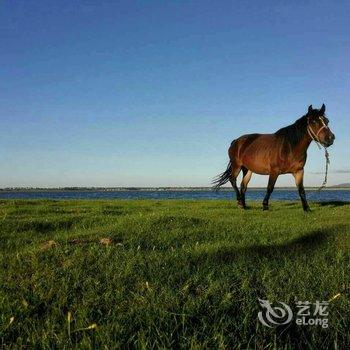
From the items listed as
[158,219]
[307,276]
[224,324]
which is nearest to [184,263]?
[307,276]

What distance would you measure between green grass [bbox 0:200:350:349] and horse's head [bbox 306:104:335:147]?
787cm

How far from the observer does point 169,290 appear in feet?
13.9

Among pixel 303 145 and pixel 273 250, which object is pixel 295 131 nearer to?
pixel 303 145

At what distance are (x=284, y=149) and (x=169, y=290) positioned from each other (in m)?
13.6

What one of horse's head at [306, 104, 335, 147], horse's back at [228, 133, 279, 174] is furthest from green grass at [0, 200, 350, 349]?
horse's back at [228, 133, 279, 174]

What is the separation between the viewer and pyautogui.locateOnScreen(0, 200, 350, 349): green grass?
121 inches

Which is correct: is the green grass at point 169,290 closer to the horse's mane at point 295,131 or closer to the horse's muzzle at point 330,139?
the horse's muzzle at point 330,139

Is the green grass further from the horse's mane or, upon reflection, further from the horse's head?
the horse's mane

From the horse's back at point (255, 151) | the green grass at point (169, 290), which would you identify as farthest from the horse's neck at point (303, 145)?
the green grass at point (169, 290)

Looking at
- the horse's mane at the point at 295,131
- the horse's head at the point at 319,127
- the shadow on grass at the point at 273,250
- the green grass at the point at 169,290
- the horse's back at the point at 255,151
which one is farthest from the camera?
the horse's back at the point at 255,151

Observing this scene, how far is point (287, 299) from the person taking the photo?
394cm

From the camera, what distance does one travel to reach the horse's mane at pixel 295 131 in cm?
1634

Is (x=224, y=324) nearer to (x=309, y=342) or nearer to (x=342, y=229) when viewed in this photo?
(x=309, y=342)

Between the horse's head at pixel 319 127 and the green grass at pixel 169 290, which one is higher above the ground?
the horse's head at pixel 319 127
